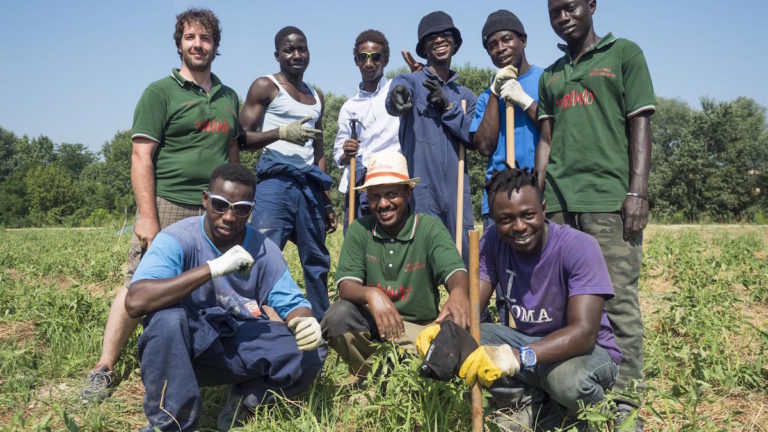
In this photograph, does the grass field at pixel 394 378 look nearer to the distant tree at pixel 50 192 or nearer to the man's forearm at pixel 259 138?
the man's forearm at pixel 259 138

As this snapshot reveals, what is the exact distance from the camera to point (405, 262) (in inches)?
131

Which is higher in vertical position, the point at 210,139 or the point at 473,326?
the point at 210,139

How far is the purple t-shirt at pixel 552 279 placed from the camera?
2648mm

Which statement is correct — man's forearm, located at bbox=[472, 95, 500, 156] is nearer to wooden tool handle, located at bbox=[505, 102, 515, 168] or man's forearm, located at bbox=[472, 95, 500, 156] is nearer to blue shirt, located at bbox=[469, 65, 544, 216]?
blue shirt, located at bbox=[469, 65, 544, 216]

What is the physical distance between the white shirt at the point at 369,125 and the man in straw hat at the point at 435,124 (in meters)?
0.67

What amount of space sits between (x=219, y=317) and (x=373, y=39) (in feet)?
11.7

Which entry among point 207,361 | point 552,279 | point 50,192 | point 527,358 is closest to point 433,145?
point 552,279

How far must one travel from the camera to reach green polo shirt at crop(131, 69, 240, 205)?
11.2ft

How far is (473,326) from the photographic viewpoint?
8.27 ft

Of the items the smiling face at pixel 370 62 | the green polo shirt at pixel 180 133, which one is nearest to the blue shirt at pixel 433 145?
the smiling face at pixel 370 62

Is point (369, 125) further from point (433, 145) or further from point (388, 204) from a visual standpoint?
point (388, 204)

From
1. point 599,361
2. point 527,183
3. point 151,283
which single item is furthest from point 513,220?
point 151,283

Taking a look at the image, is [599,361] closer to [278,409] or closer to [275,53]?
[278,409]

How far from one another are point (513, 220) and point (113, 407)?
7.79 ft
